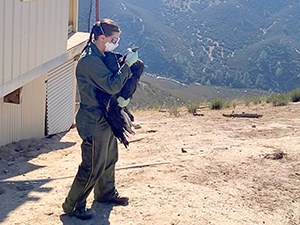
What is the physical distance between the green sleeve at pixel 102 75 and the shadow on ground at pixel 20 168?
1.61m

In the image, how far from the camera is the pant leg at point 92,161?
5.73 m

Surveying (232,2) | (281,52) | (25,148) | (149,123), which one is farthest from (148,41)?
(25,148)

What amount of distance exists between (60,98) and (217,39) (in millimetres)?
45220

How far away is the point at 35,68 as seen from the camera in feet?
30.6

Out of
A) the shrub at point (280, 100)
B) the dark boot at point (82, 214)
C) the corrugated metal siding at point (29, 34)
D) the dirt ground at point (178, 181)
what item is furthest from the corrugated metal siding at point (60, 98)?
the dark boot at point (82, 214)

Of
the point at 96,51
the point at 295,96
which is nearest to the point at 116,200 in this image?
the point at 96,51

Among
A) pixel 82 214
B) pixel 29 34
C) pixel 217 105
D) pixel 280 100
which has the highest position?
pixel 29 34

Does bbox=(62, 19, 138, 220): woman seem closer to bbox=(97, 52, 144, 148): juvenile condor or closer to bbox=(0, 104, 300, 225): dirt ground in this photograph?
bbox=(97, 52, 144, 148): juvenile condor

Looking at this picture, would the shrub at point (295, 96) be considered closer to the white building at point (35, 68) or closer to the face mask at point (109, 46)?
the white building at point (35, 68)

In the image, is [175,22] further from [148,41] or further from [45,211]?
[45,211]

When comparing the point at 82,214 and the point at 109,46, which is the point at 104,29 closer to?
the point at 109,46

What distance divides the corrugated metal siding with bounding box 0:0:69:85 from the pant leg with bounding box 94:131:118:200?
2.36 meters

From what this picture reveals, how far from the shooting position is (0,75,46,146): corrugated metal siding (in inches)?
391

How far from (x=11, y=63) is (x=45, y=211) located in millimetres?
2623
